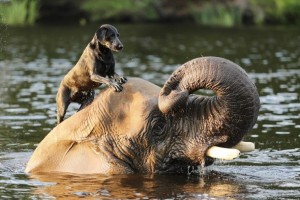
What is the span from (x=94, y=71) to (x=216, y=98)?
1698 mm

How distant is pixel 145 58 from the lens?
111 feet

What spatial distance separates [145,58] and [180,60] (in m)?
1.38

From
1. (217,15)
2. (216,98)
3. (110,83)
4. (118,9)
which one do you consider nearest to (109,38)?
(110,83)

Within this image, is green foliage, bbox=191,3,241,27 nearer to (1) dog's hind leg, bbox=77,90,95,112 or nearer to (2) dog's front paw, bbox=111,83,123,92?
(1) dog's hind leg, bbox=77,90,95,112

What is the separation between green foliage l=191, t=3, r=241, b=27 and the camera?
51381mm

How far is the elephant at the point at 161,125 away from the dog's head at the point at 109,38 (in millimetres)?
538

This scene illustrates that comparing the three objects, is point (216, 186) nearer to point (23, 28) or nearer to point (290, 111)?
point (290, 111)

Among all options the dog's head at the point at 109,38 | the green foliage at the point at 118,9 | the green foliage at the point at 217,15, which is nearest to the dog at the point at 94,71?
the dog's head at the point at 109,38

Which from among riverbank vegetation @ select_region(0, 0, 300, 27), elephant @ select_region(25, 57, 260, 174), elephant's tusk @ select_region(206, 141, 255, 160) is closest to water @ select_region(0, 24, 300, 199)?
elephant @ select_region(25, 57, 260, 174)

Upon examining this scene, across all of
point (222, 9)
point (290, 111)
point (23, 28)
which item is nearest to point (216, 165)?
point (290, 111)

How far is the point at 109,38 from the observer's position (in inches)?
481

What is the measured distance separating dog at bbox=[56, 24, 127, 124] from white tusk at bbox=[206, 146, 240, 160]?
1.45m

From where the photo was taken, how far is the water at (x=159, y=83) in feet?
39.5

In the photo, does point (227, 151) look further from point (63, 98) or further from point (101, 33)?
point (63, 98)
